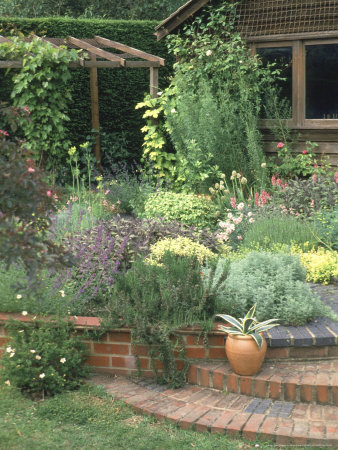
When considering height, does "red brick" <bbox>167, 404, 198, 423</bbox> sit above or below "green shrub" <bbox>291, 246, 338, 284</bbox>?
below

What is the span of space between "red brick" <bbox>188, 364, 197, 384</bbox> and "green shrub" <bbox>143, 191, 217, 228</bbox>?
2919 mm

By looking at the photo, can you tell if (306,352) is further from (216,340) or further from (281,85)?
(281,85)

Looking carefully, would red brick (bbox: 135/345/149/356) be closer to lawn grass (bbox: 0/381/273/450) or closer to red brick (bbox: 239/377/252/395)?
lawn grass (bbox: 0/381/273/450)

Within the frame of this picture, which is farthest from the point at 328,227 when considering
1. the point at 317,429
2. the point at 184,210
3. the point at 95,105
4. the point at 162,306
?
the point at 95,105

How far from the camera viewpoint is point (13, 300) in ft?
15.1

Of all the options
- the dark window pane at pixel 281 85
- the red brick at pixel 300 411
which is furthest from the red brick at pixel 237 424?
the dark window pane at pixel 281 85

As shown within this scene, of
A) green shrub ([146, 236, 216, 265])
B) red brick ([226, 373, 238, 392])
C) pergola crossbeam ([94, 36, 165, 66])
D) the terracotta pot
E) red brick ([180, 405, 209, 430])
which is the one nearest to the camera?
red brick ([180, 405, 209, 430])

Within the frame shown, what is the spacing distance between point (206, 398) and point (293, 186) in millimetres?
4575

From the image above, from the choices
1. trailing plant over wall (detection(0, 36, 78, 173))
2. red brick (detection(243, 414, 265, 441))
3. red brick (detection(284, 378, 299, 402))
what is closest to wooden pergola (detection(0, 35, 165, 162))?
trailing plant over wall (detection(0, 36, 78, 173))

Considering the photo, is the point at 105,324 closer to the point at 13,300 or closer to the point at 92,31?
the point at 13,300

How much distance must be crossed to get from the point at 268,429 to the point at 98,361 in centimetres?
139

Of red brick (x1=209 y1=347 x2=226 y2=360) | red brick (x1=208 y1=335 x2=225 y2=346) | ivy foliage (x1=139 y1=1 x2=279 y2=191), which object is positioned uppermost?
ivy foliage (x1=139 y1=1 x2=279 y2=191)

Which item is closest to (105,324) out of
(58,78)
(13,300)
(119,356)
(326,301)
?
(119,356)

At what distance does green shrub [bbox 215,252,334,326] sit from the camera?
441cm
